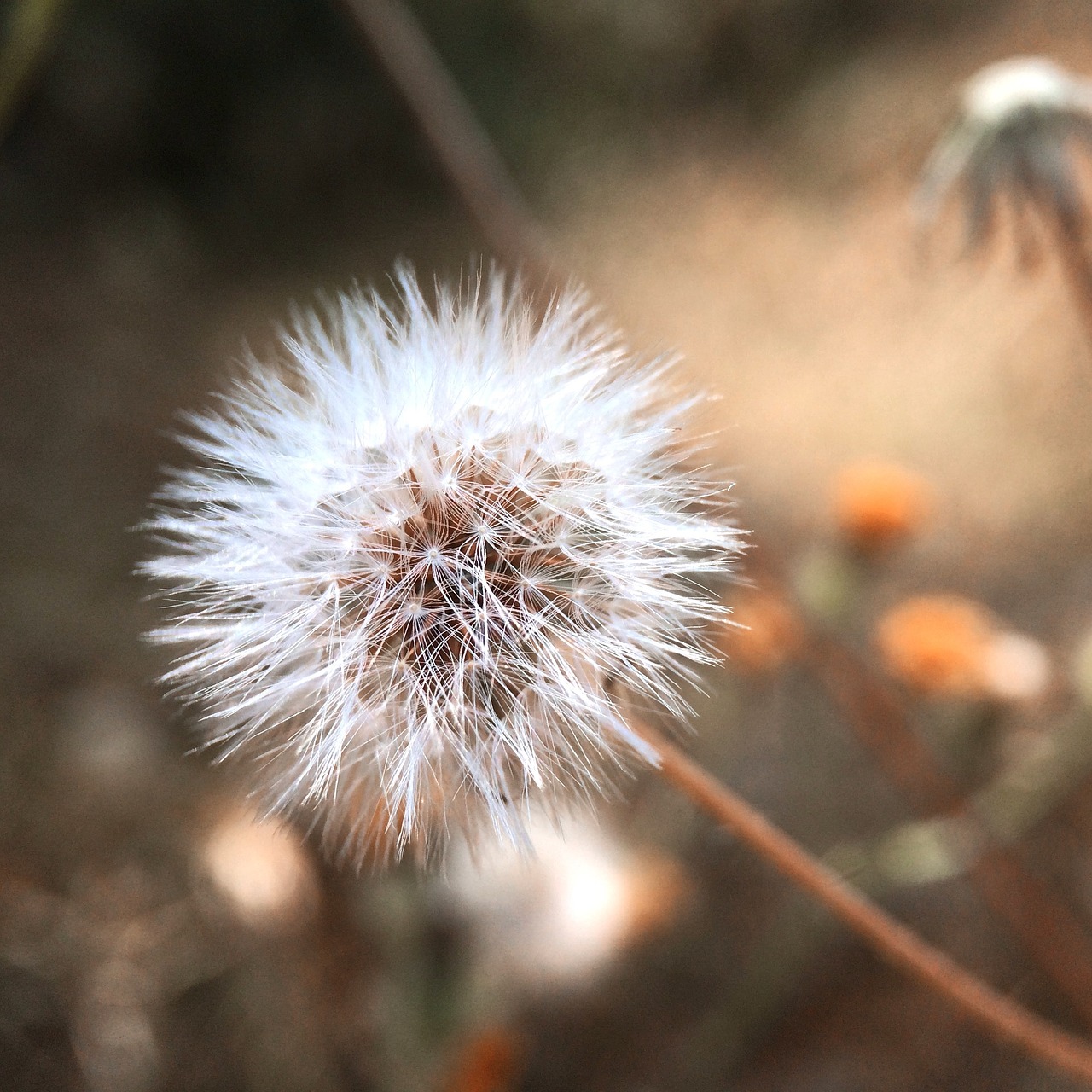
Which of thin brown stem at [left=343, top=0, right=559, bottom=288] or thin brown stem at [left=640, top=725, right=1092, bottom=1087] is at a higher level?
thin brown stem at [left=343, top=0, right=559, bottom=288]

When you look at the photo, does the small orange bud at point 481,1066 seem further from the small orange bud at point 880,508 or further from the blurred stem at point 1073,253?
the blurred stem at point 1073,253

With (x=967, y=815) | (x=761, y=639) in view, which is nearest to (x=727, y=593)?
(x=761, y=639)

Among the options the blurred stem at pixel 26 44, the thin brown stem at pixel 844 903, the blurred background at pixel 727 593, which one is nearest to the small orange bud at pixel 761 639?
the blurred background at pixel 727 593

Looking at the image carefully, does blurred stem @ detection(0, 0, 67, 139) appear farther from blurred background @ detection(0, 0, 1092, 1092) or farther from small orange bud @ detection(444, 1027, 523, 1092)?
small orange bud @ detection(444, 1027, 523, 1092)

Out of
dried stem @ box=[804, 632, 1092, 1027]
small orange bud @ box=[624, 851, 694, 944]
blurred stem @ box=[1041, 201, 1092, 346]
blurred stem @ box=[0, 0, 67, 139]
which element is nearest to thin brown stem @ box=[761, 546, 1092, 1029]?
dried stem @ box=[804, 632, 1092, 1027]

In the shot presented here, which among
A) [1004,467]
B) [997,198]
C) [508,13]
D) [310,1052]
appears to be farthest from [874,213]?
[310,1052]

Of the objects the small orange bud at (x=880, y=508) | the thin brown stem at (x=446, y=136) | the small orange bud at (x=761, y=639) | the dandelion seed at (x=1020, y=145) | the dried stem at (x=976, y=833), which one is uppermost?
the thin brown stem at (x=446, y=136)

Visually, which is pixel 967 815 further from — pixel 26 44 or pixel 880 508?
pixel 26 44
